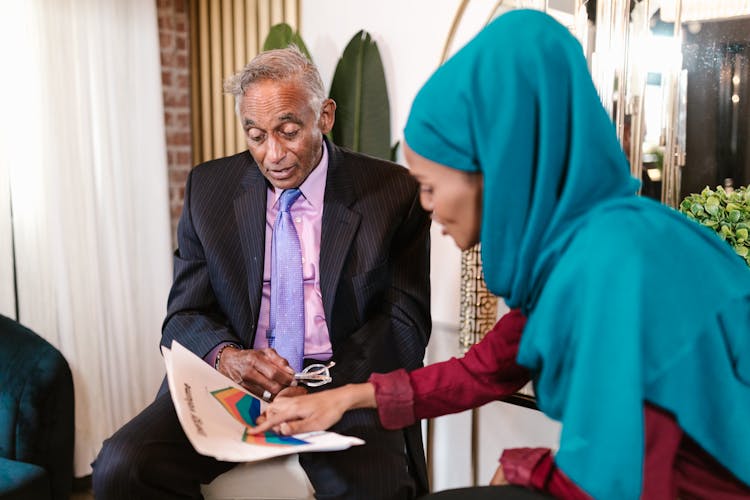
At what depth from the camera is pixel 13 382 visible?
8.07 ft

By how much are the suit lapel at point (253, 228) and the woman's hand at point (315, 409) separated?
26.2 inches

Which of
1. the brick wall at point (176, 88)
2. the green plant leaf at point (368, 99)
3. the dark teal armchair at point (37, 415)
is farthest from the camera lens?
the brick wall at point (176, 88)

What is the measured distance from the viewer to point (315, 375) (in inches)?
76.0

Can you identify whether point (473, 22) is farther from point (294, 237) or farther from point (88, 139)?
point (88, 139)

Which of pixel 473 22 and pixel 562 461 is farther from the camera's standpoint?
pixel 473 22

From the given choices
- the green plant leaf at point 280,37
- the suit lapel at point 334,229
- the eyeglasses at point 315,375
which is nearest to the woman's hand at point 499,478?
the eyeglasses at point 315,375

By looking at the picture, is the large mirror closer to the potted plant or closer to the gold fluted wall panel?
the potted plant

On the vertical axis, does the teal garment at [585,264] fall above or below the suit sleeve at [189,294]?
above

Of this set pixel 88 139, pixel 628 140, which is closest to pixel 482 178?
pixel 628 140

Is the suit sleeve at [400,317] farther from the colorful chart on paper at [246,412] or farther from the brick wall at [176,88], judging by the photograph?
the brick wall at [176,88]

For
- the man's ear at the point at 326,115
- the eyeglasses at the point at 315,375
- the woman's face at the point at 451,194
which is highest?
the man's ear at the point at 326,115

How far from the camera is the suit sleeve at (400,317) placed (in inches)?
78.7

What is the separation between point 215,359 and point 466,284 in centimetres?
94

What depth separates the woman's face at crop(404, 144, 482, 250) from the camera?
1144 mm
